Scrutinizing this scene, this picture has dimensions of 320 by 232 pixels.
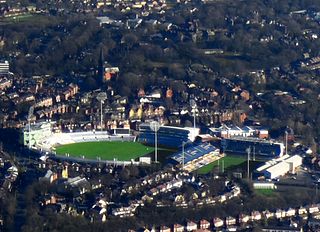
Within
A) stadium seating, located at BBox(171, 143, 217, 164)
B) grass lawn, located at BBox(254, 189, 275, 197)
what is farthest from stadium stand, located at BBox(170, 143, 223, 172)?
grass lawn, located at BBox(254, 189, 275, 197)

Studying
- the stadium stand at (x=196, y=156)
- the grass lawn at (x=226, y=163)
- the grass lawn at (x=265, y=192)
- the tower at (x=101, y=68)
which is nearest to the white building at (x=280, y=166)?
the grass lawn at (x=226, y=163)

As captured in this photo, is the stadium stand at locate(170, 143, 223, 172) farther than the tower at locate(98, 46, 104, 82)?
No

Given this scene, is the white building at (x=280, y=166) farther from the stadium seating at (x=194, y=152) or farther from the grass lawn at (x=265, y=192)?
the stadium seating at (x=194, y=152)

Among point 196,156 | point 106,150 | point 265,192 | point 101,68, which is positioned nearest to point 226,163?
point 196,156

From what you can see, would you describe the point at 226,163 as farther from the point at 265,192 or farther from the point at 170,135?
the point at 170,135

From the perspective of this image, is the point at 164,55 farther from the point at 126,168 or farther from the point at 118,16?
the point at 126,168

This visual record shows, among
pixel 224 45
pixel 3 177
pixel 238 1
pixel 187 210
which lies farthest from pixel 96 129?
pixel 238 1

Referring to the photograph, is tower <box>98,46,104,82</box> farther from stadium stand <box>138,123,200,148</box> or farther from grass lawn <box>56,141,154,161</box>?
grass lawn <box>56,141,154,161</box>
